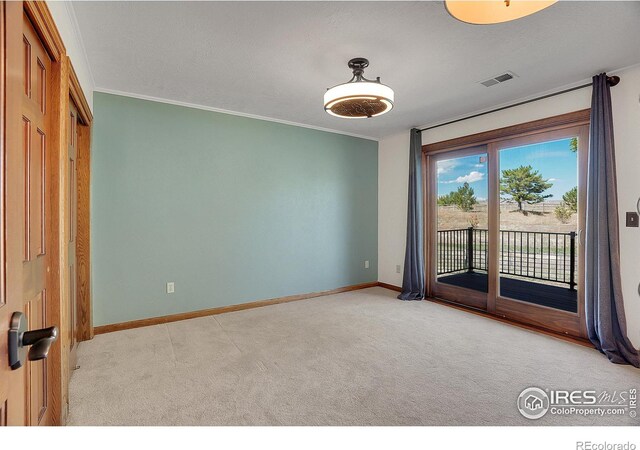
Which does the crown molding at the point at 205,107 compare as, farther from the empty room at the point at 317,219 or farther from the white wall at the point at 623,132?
the white wall at the point at 623,132

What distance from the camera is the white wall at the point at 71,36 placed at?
1.76 metres

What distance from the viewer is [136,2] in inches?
75.7

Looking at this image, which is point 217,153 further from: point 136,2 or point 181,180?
point 136,2

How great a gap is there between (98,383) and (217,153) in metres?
2.56

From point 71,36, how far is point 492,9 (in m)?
2.54

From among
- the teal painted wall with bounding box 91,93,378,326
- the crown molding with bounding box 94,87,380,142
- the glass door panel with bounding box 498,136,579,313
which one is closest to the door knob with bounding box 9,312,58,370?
the teal painted wall with bounding box 91,93,378,326

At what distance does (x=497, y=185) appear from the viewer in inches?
149

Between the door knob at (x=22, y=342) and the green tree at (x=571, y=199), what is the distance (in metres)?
4.07

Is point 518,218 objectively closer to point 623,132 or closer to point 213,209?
point 623,132

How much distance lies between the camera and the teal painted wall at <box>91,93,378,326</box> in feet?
10.8

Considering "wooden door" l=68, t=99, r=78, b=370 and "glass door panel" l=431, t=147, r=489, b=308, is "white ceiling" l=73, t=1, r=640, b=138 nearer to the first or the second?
"wooden door" l=68, t=99, r=78, b=370

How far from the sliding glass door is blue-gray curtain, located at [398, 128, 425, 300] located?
19 centimetres

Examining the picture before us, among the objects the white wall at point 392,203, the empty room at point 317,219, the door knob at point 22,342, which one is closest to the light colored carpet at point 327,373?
the empty room at point 317,219
